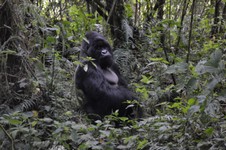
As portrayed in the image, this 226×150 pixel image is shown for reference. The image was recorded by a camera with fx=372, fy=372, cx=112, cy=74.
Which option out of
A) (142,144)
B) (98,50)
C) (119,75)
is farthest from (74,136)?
(119,75)

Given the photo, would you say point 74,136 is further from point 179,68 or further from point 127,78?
point 127,78

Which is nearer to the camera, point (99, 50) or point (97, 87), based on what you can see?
point (97, 87)

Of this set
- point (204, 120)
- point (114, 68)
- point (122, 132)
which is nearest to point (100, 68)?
point (114, 68)

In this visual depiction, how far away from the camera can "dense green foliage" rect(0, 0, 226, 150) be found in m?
1.99

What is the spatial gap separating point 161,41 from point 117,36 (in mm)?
789

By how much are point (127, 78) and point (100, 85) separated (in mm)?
841

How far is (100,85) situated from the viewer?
389cm

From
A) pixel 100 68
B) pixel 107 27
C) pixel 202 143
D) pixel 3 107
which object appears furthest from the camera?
pixel 107 27

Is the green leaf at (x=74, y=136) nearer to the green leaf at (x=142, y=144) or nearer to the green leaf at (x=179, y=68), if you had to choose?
the green leaf at (x=142, y=144)

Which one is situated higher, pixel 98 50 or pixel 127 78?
pixel 98 50

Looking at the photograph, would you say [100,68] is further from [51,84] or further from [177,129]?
[177,129]

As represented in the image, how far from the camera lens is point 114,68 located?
447 cm

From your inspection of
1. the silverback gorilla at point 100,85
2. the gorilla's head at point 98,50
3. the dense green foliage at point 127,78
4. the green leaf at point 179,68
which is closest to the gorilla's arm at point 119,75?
the silverback gorilla at point 100,85

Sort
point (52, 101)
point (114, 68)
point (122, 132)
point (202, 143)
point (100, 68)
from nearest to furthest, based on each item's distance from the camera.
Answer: point (202, 143) < point (122, 132) < point (52, 101) < point (100, 68) < point (114, 68)
